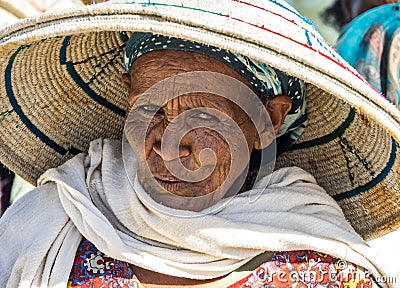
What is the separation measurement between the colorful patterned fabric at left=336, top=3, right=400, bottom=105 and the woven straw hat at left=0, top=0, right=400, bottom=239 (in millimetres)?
1131

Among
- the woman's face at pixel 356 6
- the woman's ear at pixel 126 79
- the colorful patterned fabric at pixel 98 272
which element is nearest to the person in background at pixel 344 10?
the woman's face at pixel 356 6

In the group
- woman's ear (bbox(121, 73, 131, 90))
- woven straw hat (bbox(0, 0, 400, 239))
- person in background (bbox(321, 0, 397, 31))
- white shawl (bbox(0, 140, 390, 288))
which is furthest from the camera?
person in background (bbox(321, 0, 397, 31))

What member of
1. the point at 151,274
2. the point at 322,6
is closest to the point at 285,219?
the point at 151,274

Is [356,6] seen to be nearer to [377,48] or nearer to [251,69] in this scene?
[377,48]

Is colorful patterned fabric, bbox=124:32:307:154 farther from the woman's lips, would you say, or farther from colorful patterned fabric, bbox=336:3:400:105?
colorful patterned fabric, bbox=336:3:400:105

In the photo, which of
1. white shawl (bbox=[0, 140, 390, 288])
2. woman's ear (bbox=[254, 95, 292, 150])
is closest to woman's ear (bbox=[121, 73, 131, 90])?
white shawl (bbox=[0, 140, 390, 288])

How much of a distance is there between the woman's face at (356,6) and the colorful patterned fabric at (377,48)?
61 cm

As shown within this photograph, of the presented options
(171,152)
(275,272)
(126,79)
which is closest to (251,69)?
(171,152)

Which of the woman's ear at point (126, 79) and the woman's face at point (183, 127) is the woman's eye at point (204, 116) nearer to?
the woman's face at point (183, 127)

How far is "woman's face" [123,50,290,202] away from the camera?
2023 mm

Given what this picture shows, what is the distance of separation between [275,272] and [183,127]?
462 mm

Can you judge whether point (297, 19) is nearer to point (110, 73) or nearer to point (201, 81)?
point (201, 81)

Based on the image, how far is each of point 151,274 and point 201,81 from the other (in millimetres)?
534

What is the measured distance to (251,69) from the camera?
6.63ft
